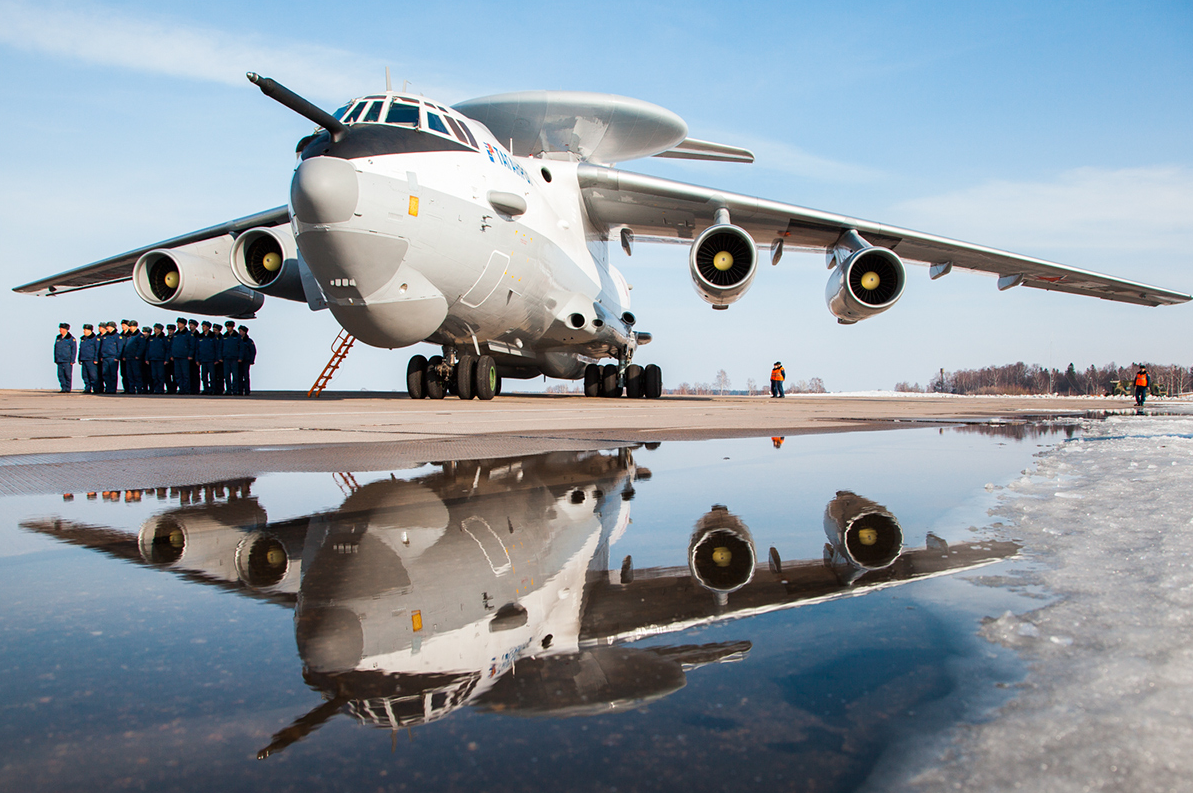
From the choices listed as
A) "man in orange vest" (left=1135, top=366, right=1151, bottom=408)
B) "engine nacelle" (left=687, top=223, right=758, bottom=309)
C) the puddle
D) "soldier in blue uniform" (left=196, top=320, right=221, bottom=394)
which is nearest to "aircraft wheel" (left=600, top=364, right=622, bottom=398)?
"engine nacelle" (left=687, top=223, right=758, bottom=309)

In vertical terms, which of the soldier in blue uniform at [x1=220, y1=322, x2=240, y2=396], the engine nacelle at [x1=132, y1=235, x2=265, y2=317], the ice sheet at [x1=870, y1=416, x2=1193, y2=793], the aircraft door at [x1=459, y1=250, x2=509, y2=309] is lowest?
the ice sheet at [x1=870, y1=416, x2=1193, y2=793]

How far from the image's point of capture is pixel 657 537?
1.52m

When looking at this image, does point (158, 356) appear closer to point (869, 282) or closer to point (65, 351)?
point (65, 351)

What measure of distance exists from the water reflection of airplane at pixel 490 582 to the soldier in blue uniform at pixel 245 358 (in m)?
14.0

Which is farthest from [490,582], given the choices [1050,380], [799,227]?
[1050,380]

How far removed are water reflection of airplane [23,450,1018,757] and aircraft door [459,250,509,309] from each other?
236 inches

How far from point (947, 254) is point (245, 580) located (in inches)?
445

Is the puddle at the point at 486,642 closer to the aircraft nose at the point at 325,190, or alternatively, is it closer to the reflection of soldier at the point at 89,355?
the aircraft nose at the point at 325,190

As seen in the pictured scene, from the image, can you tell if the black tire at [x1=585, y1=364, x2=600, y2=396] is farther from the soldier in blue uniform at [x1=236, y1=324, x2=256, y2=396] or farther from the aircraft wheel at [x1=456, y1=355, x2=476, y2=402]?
the soldier in blue uniform at [x1=236, y1=324, x2=256, y2=396]

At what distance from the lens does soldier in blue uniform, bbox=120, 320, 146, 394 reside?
15.0m

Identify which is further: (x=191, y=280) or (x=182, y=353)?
(x=182, y=353)

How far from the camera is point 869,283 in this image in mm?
8977

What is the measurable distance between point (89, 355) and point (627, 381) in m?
11.2

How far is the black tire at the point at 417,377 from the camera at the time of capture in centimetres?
1030
